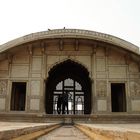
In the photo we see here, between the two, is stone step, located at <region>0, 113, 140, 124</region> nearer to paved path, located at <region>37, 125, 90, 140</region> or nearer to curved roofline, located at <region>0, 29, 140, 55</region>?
curved roofline, located at <region>0, 29, 140, 55</region>

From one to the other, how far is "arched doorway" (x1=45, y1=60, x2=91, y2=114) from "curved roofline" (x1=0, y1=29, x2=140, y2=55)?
2.77 metres

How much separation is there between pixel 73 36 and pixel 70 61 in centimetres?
128

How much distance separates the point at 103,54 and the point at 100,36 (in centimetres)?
90

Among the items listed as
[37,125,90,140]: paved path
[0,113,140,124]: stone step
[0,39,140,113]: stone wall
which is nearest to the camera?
[37,125,90,140]: paved path

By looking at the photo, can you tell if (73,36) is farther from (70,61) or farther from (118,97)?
(118,97)

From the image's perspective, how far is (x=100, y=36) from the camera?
39.2 ft

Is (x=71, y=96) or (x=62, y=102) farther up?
(x=71, y=96)

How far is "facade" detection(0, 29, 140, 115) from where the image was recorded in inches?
459

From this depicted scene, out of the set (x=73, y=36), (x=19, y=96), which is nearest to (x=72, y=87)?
(x=19, y=96)

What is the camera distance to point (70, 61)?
493 inches

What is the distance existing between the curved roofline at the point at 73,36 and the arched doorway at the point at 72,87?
2.77 metres

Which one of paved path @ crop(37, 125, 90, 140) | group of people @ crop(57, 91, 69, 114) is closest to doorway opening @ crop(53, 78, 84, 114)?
group of people @ crop(57, 91, 69, 114)

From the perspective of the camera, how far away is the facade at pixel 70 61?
38.2 feet

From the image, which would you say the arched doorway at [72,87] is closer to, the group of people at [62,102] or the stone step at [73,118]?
the group of people at [62,102]
